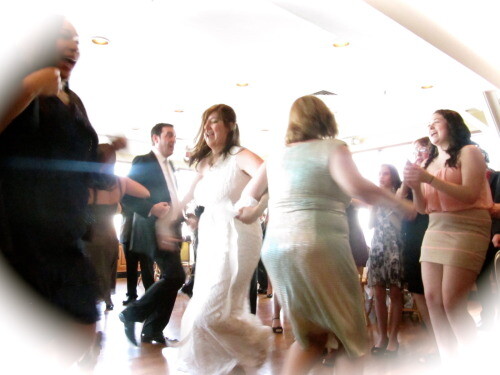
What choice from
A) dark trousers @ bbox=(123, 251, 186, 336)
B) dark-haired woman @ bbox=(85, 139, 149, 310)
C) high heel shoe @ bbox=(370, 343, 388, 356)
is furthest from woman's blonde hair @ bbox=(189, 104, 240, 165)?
high heel shoe @ bbox=(370, 343, 388, 356)

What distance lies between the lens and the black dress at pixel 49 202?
1194mm

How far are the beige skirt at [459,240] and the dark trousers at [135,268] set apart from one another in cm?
283

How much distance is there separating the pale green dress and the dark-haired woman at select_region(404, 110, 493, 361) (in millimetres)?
734

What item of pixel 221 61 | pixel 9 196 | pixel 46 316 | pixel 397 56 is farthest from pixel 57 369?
pixel 221 61

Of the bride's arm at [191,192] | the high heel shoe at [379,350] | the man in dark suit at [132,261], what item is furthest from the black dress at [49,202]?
the man in dark suit at [132,261]

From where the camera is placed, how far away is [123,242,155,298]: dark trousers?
15.2 ft

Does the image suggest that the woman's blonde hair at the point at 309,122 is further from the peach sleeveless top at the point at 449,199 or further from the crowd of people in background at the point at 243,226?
the peach sleeveless top at the point at 449,199

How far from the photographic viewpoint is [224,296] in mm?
2555

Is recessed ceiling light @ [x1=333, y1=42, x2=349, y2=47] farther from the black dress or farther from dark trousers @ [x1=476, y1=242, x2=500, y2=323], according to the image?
the black dress

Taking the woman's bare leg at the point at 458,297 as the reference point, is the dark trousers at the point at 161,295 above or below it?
below

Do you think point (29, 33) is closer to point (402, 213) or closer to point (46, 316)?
point (46, 316)

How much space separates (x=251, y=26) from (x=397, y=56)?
170 centimetres

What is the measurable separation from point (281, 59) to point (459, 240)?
475cm

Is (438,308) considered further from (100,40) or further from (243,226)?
(100,40)
